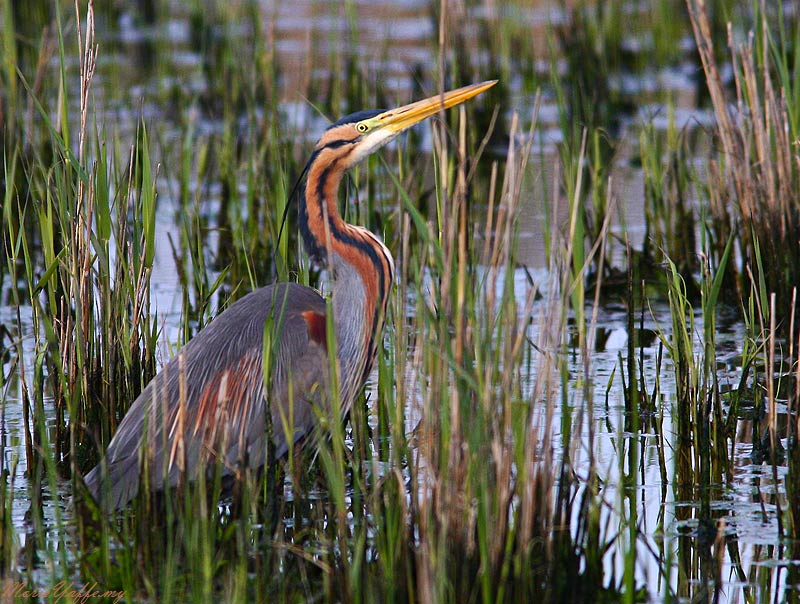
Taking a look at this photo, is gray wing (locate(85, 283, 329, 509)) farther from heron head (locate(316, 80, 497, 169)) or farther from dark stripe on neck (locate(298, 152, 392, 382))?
heron head (locate(316, 80, 497, 169))

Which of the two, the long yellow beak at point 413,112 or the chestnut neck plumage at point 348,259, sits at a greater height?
the long yellow beak at point 413,112

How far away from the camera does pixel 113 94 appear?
33.0 feet

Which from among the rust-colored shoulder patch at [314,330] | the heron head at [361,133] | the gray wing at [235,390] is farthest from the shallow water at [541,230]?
the rust-colored shoulder patch at [314,330]

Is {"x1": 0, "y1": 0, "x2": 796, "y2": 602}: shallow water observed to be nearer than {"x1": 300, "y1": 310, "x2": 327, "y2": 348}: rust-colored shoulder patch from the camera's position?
Yes

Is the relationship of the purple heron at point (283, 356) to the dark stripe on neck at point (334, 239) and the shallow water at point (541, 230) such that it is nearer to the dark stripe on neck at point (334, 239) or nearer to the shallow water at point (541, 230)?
the dark stripe on neck at point (334, 239)

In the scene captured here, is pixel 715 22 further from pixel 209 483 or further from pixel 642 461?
pixel 209 483

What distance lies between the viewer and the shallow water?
3.58 m

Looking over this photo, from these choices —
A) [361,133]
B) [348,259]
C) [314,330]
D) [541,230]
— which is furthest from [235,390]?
[541,230]

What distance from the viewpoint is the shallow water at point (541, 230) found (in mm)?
3580

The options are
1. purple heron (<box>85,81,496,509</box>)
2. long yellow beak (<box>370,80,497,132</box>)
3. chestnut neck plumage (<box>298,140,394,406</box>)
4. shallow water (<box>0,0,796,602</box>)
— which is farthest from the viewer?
chestnut neck plumage (<box>298,140,394,406</box>)

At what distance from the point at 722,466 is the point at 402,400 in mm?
1324

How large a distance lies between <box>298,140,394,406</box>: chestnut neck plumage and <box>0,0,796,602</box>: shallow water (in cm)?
60

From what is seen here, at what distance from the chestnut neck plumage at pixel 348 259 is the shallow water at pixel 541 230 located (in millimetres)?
597

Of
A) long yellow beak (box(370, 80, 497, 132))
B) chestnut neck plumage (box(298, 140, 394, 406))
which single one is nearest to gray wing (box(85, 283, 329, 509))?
chestnut neck plumage (box(298, 140, 394, 406))
